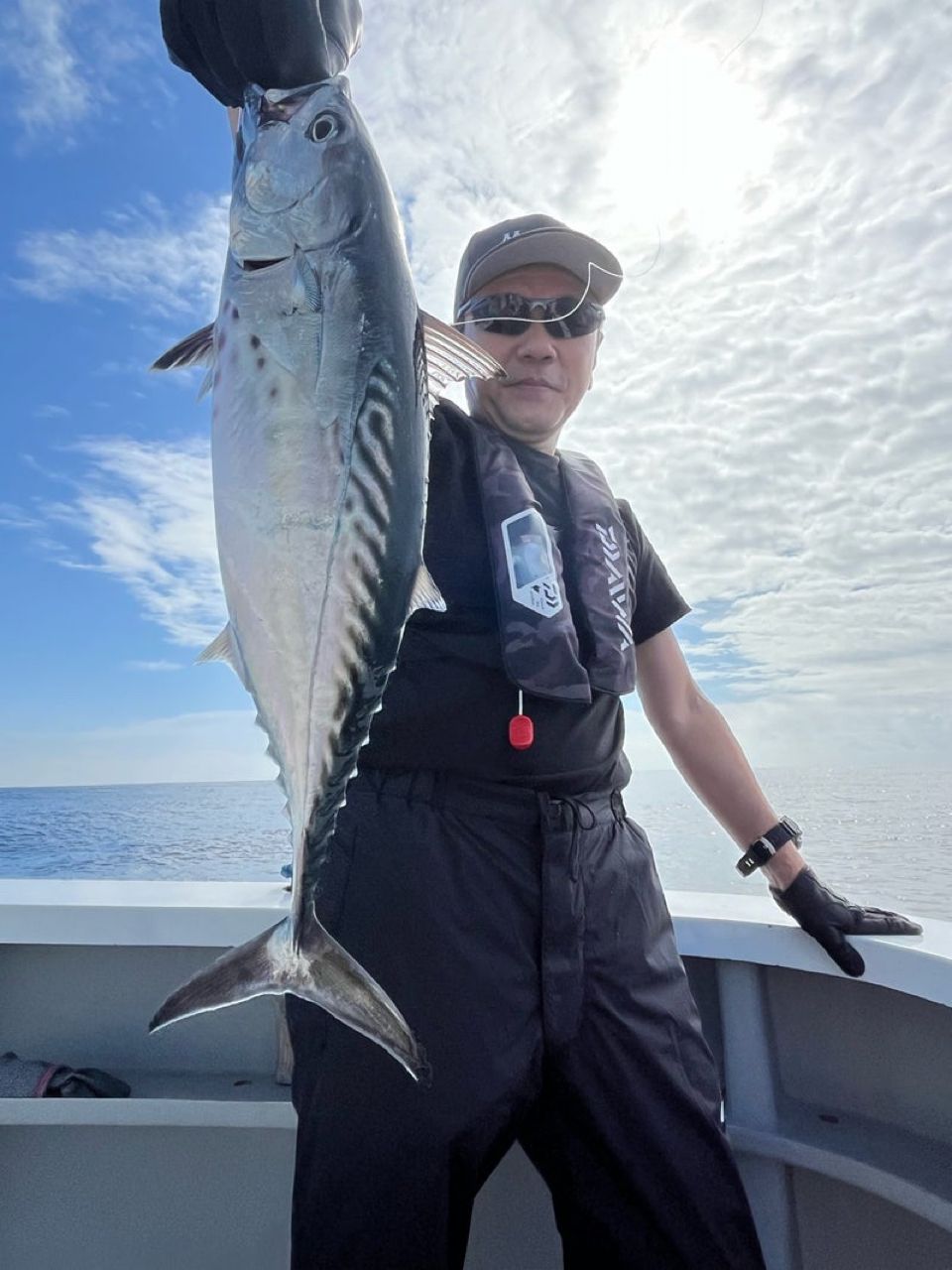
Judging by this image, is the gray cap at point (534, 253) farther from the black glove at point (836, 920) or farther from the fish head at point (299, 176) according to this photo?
the black glove at point (836, 920)

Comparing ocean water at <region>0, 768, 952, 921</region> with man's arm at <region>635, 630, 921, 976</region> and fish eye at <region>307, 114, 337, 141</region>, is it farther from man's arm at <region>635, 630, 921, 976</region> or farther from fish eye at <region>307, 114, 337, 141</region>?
fish eye at <region>307, 114, 337, 141</region>

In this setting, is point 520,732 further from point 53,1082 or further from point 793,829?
point 53,1082

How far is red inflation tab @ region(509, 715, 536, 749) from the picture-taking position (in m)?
1.66

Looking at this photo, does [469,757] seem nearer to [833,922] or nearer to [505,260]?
[833,922]

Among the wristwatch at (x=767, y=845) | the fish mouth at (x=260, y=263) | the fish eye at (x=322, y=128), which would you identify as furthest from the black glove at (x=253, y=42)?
the wristwatch at (x=767, y=845)

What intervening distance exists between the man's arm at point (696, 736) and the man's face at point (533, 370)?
68 cm

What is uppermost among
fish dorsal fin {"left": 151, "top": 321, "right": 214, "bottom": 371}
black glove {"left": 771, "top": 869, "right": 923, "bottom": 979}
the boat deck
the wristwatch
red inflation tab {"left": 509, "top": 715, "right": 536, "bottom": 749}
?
fish dorsal fin {"left": 151, "top": 321, "right": 214, "bottom": 371}

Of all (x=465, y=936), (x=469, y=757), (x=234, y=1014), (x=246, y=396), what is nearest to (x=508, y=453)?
(x=469, y=757)

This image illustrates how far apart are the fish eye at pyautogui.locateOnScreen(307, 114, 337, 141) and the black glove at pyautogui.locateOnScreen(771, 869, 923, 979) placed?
197 cm

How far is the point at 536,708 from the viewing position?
1.71 meters

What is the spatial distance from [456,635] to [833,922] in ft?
4.04

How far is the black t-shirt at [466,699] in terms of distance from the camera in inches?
63.9

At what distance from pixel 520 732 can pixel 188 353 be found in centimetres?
89

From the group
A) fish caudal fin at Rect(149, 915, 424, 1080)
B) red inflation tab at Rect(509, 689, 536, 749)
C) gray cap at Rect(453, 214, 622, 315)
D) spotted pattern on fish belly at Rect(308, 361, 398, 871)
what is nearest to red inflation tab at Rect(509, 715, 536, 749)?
red inflation tab at Rect(509, 689, 536, 749)
